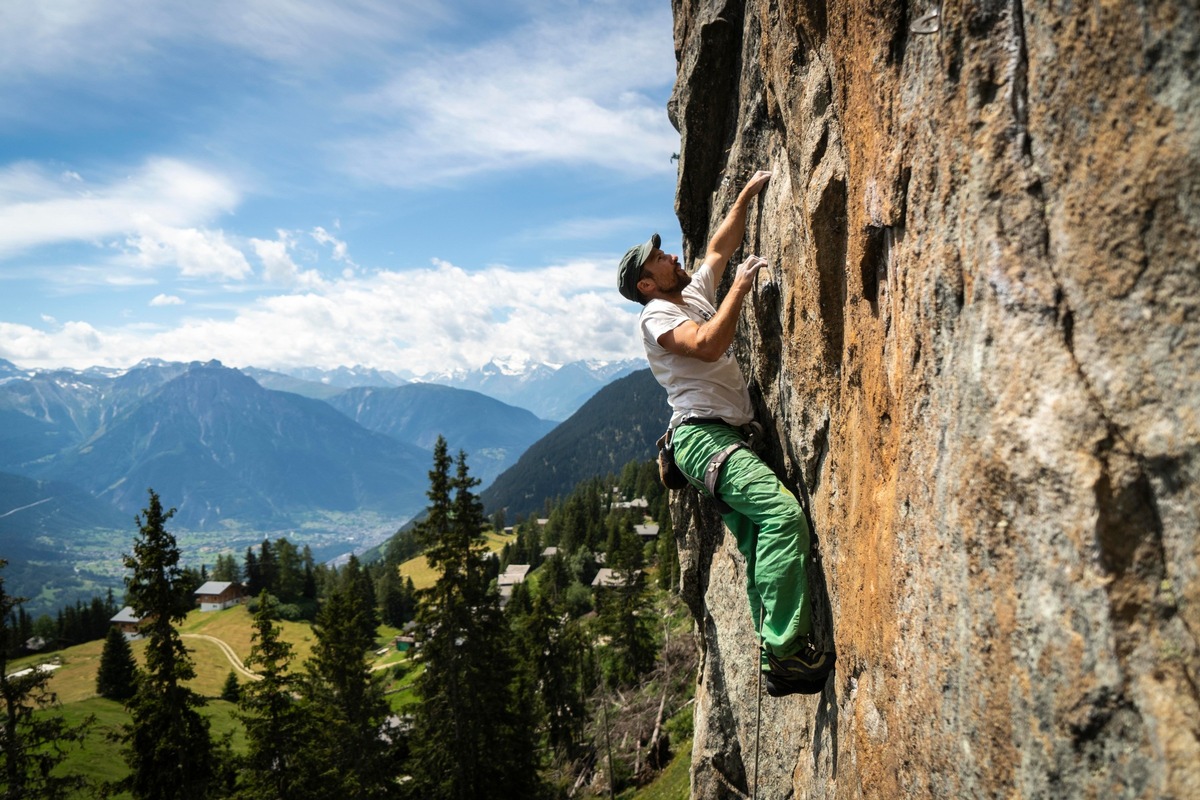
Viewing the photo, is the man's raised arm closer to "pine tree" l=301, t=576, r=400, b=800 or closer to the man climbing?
the man climbing

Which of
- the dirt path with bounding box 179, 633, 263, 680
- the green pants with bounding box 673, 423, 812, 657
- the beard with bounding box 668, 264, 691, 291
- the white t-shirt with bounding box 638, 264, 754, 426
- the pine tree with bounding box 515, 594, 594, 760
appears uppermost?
the beard with bounding box 668, 264, 691, 291

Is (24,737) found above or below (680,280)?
below

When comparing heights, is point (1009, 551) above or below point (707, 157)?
below

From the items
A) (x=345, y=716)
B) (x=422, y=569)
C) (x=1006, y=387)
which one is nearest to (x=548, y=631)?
(x=345, y=716)

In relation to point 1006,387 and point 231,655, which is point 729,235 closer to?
point 1006,387

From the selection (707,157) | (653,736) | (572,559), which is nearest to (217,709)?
(572,559)

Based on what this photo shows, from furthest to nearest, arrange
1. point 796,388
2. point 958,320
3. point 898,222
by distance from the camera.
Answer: point 796,388 < point 898,222 < point 958,320

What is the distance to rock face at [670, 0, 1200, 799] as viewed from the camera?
2445mm

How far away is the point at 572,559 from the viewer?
93938mm

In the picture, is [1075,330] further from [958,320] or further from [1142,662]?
[1142,662]

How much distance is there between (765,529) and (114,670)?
75227mm

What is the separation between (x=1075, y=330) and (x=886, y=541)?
205cm

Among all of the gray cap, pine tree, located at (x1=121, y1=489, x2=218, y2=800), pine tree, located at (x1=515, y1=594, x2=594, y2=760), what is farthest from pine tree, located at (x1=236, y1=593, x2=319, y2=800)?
the gray cap

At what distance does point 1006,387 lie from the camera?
309 cm
